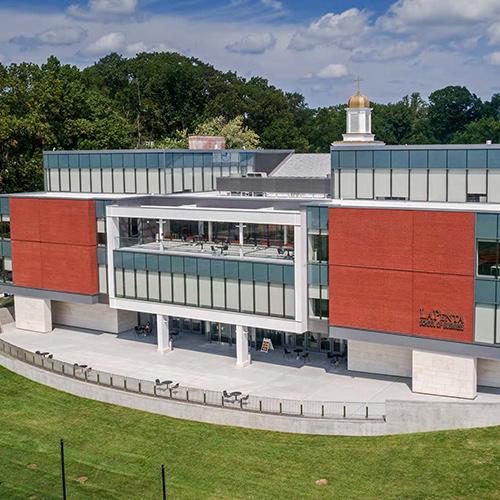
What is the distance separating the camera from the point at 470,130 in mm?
148625

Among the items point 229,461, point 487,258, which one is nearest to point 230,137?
point 487,258

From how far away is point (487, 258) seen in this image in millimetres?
40281

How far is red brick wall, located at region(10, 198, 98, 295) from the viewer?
5569 centimetres

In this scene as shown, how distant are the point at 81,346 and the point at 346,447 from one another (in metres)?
23.2

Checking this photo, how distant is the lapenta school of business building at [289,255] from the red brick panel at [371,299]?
0.26ft

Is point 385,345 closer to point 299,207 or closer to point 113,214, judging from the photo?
point 299,207

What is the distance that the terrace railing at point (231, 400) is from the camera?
40562mm

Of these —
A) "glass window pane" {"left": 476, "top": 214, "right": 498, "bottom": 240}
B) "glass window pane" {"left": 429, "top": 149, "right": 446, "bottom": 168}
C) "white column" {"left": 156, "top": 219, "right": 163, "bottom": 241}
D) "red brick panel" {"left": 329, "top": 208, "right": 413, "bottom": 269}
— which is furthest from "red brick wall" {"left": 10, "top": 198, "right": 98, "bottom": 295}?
"glass window pane" {"left": 476, "top": 214, "right": 498, "bottom": 240}

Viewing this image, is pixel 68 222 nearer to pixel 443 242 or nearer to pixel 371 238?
pixel 371 238

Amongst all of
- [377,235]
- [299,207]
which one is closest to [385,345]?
[377,235]

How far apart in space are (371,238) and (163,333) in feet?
53.2

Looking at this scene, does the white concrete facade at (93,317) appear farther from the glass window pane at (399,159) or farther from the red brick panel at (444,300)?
the red brick panel at (444,300)

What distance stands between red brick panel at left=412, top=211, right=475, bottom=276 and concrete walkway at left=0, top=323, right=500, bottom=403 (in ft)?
22.9

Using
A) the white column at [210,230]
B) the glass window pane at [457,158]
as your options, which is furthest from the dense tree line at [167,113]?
the glass window pane at [457,158]
